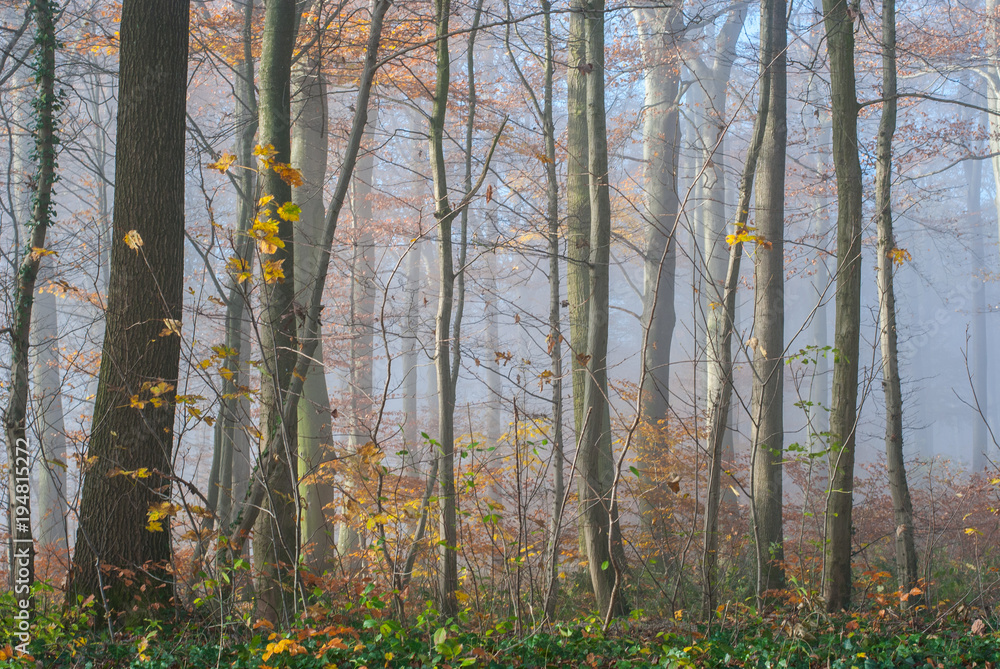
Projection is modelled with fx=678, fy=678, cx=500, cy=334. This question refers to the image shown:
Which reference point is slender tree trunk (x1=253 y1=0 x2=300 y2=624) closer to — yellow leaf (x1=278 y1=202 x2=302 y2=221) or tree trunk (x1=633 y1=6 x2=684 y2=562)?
yellow leaf (x1=278 y1=202 x2=302 y2=221)

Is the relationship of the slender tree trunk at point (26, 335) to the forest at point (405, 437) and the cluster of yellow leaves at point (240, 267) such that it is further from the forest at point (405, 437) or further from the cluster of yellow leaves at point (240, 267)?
the cluster of yellow leaves at point (240, 267)

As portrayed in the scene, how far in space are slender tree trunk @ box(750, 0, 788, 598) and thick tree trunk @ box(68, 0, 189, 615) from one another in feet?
16.6

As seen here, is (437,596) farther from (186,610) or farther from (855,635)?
(855,635)

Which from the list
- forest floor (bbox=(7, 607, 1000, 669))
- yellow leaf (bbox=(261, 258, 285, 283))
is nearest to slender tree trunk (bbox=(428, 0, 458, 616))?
forest floor (bbox=(7, 607, 1000, 669))

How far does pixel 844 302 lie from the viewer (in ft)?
18.2

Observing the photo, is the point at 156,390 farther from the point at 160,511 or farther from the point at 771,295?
the point at 771,295

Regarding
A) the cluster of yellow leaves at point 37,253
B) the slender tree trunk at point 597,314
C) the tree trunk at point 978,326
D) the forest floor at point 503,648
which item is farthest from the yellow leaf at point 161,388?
the tree trunk at point 978,326

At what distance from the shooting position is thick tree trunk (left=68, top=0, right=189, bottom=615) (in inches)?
172

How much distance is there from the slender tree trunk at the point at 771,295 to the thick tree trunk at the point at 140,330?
16.6 feet

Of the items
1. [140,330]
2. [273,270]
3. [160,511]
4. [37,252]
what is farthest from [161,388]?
[37,252]

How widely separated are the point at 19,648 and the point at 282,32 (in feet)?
15.0

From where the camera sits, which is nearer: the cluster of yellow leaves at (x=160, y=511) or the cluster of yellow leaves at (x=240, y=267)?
the cluster of yellow leaves at (x=240, y=267)

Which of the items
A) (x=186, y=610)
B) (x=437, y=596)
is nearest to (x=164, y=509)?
(x=186, y=610)

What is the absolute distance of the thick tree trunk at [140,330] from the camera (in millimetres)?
4371
